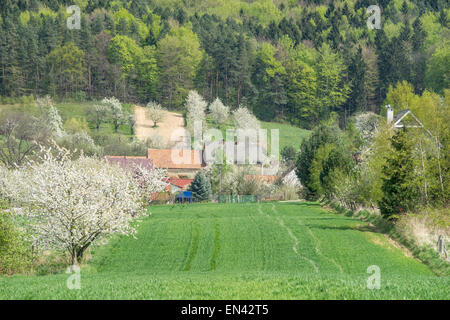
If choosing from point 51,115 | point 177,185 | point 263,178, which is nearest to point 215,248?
point 263,178

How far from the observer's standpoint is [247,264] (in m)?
29.8

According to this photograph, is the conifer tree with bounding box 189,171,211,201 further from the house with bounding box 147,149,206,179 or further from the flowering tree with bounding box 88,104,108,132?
the flowering tree with bounding box 88,104,108,132

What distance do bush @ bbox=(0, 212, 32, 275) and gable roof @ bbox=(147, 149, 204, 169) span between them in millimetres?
70029

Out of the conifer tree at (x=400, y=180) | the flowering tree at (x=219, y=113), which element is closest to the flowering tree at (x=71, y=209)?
the conifer tree at (x=400, y=180)

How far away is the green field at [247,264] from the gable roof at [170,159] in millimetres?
44393

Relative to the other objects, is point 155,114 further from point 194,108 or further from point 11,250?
point 11,250

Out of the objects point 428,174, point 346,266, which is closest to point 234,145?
point 428,174

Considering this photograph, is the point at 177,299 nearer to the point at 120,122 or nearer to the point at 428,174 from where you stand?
the point at 428,174

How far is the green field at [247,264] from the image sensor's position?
632 inches

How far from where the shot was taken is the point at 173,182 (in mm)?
92062

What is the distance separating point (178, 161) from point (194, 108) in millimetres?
26286

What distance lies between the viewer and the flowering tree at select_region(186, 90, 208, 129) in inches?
4813

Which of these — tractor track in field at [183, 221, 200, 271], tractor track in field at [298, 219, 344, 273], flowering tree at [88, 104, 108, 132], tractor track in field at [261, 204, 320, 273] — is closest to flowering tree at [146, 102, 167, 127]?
flowering tree at [88, 104, 108, 132]
